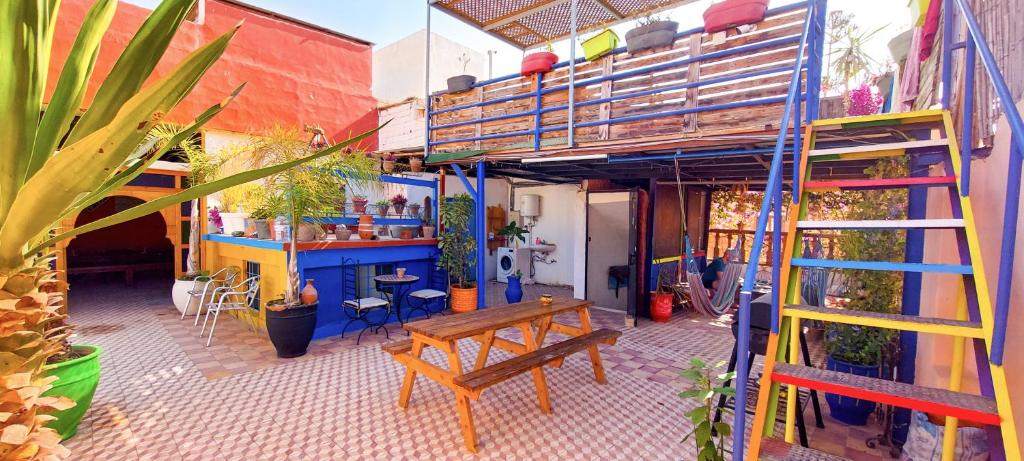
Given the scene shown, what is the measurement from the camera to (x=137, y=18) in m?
7.36

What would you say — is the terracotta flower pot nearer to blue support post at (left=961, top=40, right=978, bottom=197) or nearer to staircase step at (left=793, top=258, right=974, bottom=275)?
staircase step at (left=793, top=258, right=974, bottom=275)

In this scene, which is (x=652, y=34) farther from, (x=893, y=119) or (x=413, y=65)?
(x=413, y=65)

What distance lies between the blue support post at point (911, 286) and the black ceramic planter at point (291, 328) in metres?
5.09

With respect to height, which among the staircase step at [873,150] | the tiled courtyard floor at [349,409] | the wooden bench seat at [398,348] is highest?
the staircase step at [873,150]

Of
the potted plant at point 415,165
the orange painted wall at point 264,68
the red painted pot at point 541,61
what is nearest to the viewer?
the red painted pot at point 541,61

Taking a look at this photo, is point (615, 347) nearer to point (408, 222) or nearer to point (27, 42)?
point (408, 222)

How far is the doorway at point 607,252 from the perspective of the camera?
22.8ft

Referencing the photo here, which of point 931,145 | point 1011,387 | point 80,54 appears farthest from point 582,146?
point 80,54

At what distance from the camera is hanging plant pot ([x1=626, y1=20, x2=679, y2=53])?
4246 mm

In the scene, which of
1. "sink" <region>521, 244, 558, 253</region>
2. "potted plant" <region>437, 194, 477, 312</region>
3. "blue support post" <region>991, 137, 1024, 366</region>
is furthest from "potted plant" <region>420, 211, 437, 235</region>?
"blue support post" <region>991, 137, 1024, 366</region>

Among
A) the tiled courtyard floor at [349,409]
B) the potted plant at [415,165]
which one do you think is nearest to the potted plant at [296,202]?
the tiled courtyard floor at [349,409]

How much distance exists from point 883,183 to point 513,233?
279 inches

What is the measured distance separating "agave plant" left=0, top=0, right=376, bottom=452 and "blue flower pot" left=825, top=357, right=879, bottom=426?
3.98 metres

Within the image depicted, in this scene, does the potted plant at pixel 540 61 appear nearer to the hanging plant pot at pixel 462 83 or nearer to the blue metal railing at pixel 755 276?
the hanging plant pot at pixel 462 83
